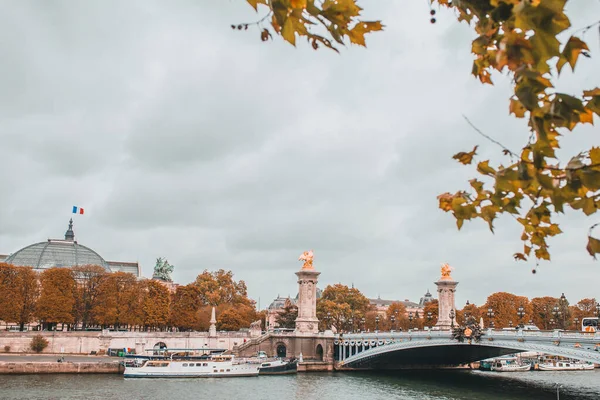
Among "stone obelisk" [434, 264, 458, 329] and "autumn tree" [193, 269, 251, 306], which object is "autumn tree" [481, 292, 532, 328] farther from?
"autumn tree" [193, 269, 251, 306]

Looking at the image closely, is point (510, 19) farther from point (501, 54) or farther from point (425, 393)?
point (425, 393)

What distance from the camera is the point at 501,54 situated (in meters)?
3.05

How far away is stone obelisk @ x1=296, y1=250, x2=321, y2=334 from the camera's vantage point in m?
72.6

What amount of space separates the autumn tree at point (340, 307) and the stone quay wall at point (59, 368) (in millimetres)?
45191

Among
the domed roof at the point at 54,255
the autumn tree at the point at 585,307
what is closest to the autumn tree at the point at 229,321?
the domed roof at the point at 54,255

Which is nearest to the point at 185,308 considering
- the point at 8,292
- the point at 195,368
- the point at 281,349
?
the point at 281,349

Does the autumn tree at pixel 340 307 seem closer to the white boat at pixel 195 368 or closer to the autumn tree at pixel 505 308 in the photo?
the autumn tree at pixel 505 308

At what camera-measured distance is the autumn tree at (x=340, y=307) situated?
101 m

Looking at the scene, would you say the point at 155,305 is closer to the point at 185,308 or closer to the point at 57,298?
the point at 185,308

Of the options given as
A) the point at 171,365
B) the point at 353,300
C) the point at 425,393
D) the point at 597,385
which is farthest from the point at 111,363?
the point at 353,300

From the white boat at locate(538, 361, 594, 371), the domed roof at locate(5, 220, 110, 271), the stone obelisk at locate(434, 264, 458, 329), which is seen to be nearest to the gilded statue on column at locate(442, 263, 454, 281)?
the stone obelisk at locate(434, 264, 458, 329)

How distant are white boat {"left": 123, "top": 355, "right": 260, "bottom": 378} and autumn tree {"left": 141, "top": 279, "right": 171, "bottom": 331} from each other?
22.1m

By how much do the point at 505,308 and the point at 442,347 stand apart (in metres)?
35.5

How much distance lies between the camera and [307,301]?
72688 millimetres
